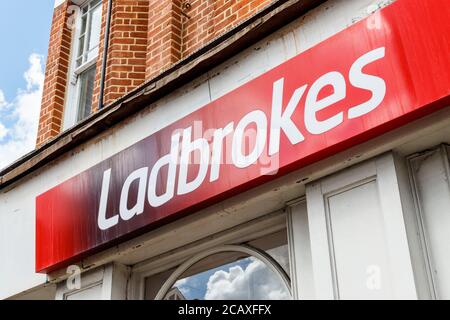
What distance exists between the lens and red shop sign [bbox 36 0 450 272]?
11.3 ft

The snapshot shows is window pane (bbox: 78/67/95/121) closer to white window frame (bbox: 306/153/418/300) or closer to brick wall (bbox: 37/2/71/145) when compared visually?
brick wall (bbox: 37/2/71/145)

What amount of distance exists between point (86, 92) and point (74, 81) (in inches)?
9.7

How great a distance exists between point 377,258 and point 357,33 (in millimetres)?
1341

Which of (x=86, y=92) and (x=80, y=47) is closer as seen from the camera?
(x=86, y=92)

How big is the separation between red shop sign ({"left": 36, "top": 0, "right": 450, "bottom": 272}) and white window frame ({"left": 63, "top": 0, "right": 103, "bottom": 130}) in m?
1.70

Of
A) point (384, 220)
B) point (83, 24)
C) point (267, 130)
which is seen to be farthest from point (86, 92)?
point (384, 220)

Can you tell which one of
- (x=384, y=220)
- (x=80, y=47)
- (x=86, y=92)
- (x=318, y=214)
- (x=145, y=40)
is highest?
(x=80, y=47)

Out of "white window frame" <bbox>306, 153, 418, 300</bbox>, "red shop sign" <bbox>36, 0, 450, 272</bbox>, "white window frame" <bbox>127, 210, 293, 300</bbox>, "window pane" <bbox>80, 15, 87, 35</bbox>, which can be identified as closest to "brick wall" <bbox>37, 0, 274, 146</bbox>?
"window pane" <bbox>80, 15, 87, 35</bbox>

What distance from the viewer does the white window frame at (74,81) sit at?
7012 mm

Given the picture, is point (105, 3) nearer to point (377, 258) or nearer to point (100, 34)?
point (100, 34)

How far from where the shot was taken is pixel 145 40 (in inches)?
260

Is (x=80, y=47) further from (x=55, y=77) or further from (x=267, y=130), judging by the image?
(x=267, y=130)

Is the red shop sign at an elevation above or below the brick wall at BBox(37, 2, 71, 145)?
below
